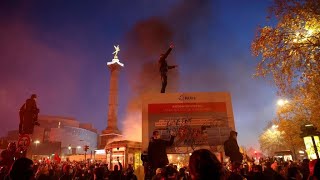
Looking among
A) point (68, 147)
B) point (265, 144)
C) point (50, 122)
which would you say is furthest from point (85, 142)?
point (265, 144)

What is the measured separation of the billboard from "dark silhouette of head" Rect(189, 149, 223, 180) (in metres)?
8.17

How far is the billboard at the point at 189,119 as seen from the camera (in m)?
10.9

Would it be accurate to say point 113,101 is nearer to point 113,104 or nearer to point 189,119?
point 113,104

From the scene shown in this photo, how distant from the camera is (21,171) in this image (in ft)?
12.2

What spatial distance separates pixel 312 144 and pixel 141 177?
10.4 meters

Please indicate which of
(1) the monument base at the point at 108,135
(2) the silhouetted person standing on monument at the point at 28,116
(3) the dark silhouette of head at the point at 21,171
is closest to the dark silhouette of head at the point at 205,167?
(3) the dark silhouette of head at the point at 21,171

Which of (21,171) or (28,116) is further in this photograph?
(28,116)

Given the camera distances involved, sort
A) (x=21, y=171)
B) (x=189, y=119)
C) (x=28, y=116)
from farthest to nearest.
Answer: (x=189, y=119) < (x=28, y=116) < (x=21, y=171)

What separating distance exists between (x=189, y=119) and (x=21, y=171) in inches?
327

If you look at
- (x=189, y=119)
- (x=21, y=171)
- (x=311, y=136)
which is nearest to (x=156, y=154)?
(x=189, y=119)

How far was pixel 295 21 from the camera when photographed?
12.9m

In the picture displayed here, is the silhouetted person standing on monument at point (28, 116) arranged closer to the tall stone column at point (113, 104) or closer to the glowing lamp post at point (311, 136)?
the glowing lamp post at point (311, 136)

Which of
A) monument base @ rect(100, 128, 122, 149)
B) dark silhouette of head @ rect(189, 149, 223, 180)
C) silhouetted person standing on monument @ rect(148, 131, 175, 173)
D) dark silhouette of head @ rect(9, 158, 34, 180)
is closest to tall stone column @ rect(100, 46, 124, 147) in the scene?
monument base @ rect(100, 128, 122, 149)

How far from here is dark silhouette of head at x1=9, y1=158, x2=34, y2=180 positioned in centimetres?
370
